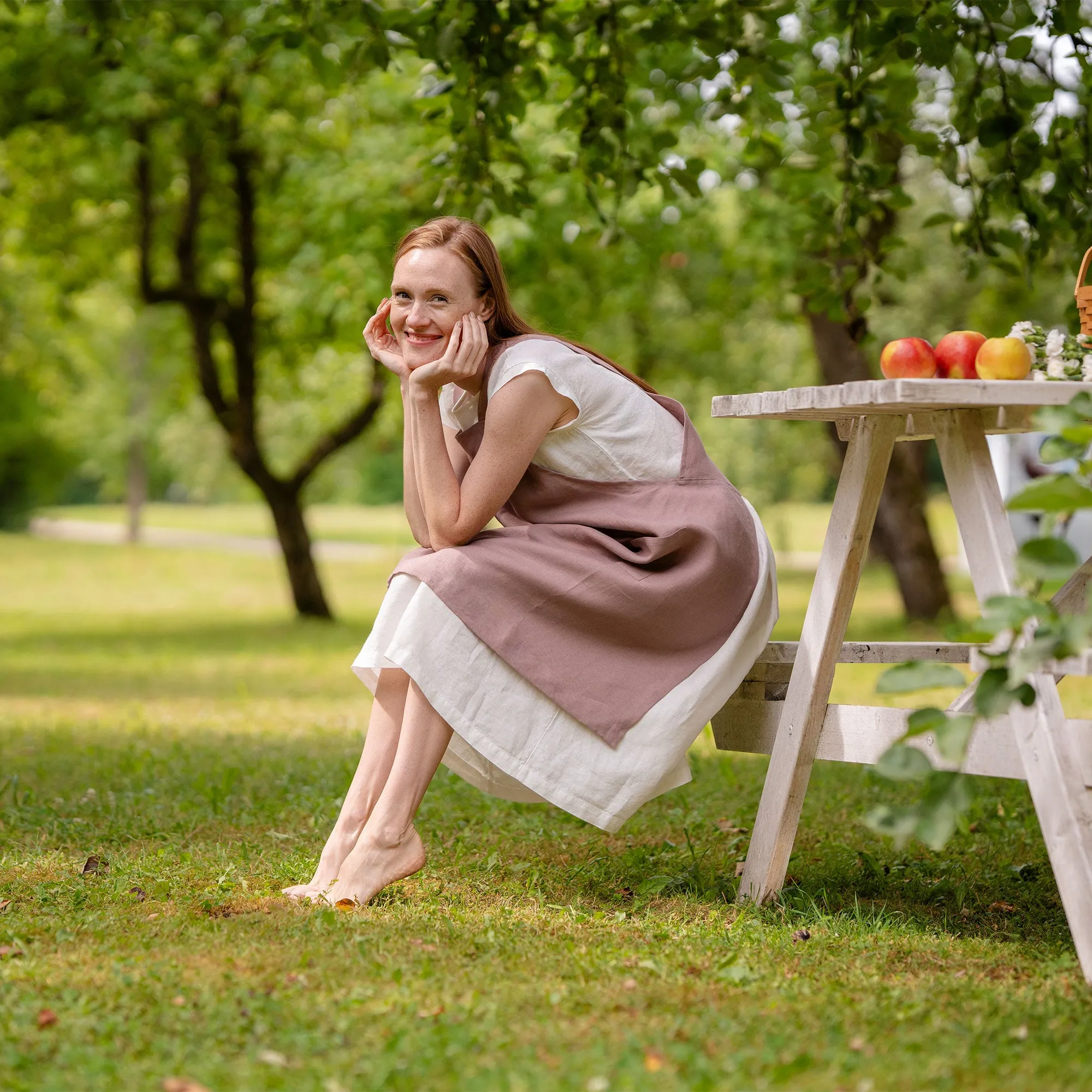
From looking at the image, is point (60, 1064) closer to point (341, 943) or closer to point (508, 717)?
point (341, 943)

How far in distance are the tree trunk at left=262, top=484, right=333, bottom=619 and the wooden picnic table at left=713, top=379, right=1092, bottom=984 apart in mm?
11971

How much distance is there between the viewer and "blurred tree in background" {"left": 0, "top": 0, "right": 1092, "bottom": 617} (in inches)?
196

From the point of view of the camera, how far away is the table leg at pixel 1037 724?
2.62m

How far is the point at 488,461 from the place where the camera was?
10.8 feet

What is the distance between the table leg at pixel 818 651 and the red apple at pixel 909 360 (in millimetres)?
122

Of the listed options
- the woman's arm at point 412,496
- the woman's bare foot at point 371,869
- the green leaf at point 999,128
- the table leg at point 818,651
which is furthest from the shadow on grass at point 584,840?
the green leaf at point 999,128

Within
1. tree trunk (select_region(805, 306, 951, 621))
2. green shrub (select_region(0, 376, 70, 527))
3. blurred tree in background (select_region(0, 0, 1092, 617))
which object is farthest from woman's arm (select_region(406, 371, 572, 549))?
green shrub (select_region(0, 376, 70, 527))

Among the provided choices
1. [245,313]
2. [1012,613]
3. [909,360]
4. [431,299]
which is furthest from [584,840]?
A: [245,313]

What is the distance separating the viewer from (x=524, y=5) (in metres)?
4.82

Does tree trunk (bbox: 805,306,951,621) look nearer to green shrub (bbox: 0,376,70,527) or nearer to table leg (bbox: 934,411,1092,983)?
table leg (bbox: 934,411,1092,983)

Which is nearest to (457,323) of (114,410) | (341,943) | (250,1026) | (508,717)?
(508,717)

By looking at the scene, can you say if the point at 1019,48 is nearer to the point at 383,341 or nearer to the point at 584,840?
the point at 383,341

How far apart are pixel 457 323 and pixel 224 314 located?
12.0m

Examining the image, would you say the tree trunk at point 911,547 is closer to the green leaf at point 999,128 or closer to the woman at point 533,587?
the green leaf at point 999,128
